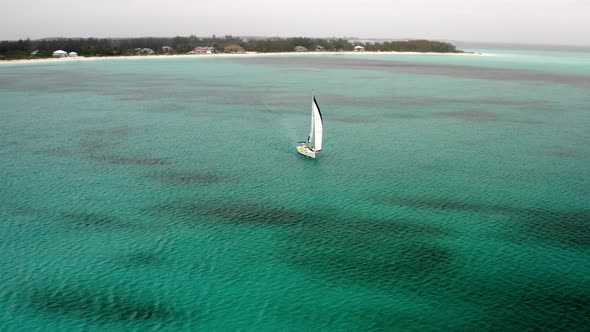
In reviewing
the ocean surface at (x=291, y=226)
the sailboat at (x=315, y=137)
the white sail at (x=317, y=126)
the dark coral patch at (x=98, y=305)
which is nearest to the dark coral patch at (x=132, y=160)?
the ocean surface at (x=291, y=226)

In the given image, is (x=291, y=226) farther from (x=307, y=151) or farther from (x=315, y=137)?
(x=315, y=137)

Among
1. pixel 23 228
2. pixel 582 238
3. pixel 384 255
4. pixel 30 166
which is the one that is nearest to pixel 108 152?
pixel 30 166

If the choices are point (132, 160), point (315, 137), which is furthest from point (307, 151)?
point (132, 160)

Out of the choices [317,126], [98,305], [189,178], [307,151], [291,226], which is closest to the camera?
[98,305]

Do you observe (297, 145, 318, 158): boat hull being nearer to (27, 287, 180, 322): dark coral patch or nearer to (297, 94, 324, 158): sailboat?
(297, 94, 324, 158): sailboat

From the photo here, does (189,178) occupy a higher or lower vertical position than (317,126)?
lower

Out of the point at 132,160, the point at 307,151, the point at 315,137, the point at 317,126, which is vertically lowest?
the point at 132,160

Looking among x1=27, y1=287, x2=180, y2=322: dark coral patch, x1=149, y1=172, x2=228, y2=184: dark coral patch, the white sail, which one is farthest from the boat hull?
x1=27, y1=287, x2=180, y2=322: dark coral patch
